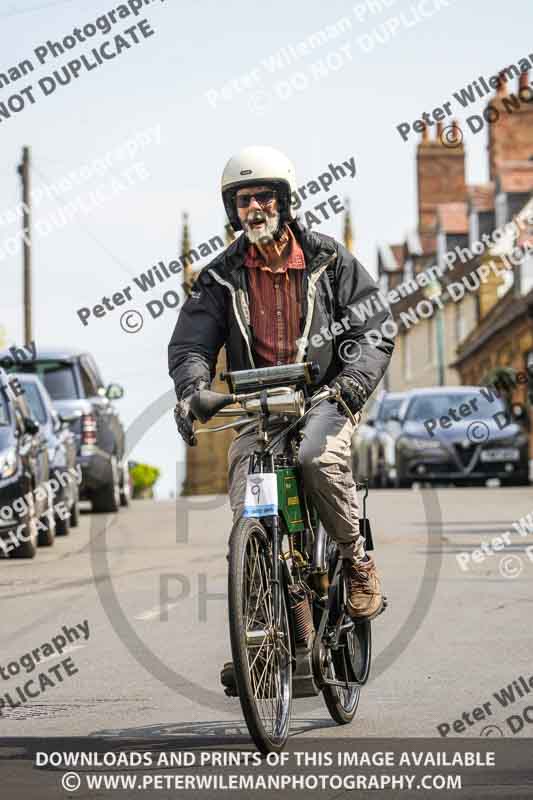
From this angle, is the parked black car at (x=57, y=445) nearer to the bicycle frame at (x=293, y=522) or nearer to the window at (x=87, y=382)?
the window at (x=87, y=382)

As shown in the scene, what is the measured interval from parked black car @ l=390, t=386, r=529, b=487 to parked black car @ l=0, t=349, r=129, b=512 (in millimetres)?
5296

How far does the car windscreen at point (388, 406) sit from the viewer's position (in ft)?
104

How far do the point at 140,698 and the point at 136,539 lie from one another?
10894 mm

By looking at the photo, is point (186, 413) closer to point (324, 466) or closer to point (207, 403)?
point (207, 403)

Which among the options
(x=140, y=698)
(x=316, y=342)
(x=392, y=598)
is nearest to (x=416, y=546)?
(x=392, y=598)

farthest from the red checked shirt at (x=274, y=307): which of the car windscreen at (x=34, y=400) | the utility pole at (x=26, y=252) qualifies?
the utility pole at (x=26, y=252)

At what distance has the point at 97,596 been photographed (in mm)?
12828

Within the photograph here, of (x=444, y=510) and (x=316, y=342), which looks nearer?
(x=316, y=342)

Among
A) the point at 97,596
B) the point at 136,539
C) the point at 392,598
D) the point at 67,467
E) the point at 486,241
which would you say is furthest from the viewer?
the point at 486,241

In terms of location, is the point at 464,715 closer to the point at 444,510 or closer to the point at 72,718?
the point at 72,718

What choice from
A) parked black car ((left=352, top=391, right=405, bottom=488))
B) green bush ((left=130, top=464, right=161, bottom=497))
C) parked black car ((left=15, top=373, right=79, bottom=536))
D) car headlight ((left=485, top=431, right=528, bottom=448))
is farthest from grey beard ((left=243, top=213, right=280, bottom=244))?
green bush ((left=130, top=464, right=161, bottom=497))

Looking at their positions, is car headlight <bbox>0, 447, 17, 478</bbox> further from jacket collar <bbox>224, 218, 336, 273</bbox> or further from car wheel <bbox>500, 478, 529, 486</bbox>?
car wheel <bbox>500, 478, 529, 486</bbox>

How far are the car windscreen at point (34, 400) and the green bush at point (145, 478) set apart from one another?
64164 mm

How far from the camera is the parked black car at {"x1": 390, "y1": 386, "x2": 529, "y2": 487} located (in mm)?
27781
